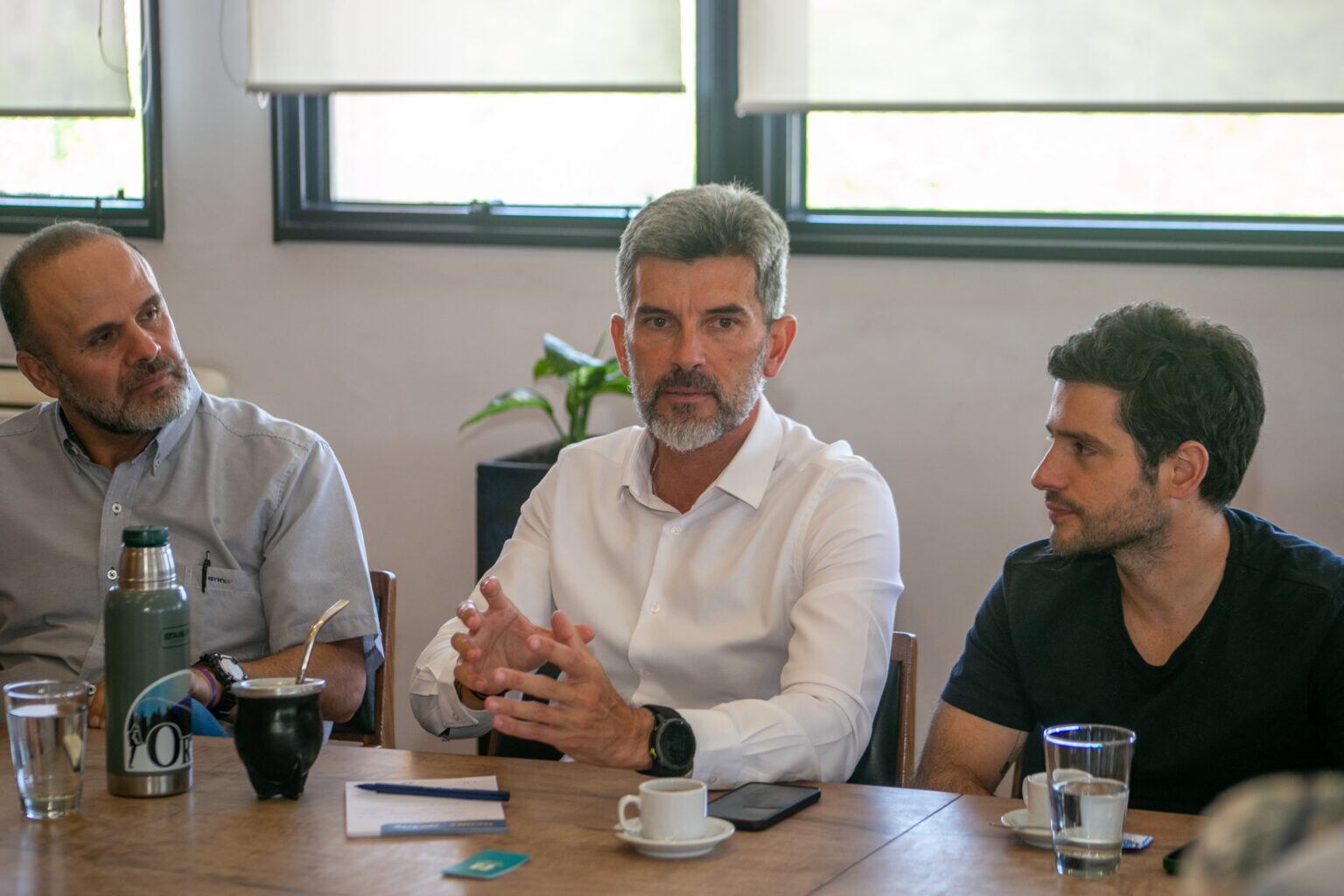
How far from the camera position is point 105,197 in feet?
12.9

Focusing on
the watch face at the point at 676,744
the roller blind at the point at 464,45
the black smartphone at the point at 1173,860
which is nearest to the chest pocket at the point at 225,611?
the watch face at the point at 676,744

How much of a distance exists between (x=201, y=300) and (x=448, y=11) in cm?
100

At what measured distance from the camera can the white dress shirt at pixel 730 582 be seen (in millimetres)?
1923

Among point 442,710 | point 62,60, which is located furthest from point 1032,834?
point 62,60

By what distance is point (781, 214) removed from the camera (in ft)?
11.2

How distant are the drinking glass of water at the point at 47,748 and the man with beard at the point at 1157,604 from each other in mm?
1030

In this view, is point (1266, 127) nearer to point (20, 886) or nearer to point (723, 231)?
point (723, 231)

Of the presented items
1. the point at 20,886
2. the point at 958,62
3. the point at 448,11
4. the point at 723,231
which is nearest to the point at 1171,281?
the point at 958,62

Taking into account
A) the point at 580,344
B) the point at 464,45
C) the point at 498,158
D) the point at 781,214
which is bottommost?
the point at 580,344

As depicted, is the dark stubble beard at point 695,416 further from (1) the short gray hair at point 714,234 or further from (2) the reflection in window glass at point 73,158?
(2) the reflection in window glass at point 73,158

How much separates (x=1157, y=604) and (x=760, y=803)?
28.1 inches

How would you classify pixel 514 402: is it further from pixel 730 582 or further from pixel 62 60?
pixel 62 60

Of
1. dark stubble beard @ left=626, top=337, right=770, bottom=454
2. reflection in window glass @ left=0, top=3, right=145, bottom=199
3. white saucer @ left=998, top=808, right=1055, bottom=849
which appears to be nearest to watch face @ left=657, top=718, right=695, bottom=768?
white saucer @ left=998, top=808, right=1055, bottom=849

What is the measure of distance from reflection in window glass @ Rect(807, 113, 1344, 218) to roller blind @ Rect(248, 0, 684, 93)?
1.43ft
